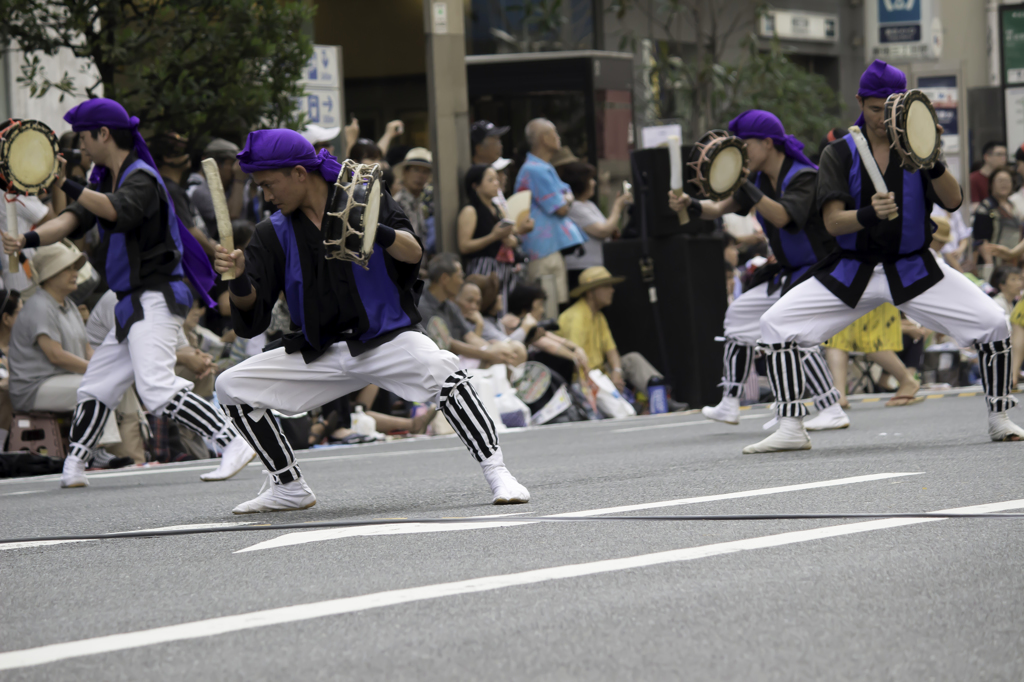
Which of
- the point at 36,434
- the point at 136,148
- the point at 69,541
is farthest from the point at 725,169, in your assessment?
the point at 36,434

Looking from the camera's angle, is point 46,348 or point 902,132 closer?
point 902,132

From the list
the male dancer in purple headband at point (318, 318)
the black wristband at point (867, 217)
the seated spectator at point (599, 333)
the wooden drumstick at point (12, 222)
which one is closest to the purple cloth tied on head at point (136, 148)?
the wooden drumstick at point (12, 222)

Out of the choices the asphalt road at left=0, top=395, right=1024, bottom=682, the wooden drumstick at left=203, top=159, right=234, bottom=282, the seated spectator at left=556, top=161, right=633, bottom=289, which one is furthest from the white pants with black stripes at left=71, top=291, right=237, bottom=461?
the seated spectator at left=556, top=161, right=633, bottom=289

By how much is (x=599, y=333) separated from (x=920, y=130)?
22.4 feet

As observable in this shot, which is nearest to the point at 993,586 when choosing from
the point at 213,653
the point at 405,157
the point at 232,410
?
the point at 213,653

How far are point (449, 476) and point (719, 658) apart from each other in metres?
4.71

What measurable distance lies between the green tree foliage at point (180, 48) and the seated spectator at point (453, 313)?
1948 millimetres

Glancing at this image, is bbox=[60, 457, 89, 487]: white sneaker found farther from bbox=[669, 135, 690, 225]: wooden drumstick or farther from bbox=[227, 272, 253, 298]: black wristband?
bbox=[669, 135, 690, 225]: wooden drumstick

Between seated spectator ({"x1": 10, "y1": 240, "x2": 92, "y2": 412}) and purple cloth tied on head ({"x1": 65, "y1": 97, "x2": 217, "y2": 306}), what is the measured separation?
1834mm

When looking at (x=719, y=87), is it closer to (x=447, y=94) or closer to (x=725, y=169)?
(x=447, y=94)

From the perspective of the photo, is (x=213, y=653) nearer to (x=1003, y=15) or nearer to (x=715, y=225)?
(x=715, y=225)

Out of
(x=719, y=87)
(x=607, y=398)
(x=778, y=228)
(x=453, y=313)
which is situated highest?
(x=719, y=87)

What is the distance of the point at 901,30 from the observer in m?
25.1

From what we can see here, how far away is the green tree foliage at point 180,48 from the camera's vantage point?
1117 centimetres
